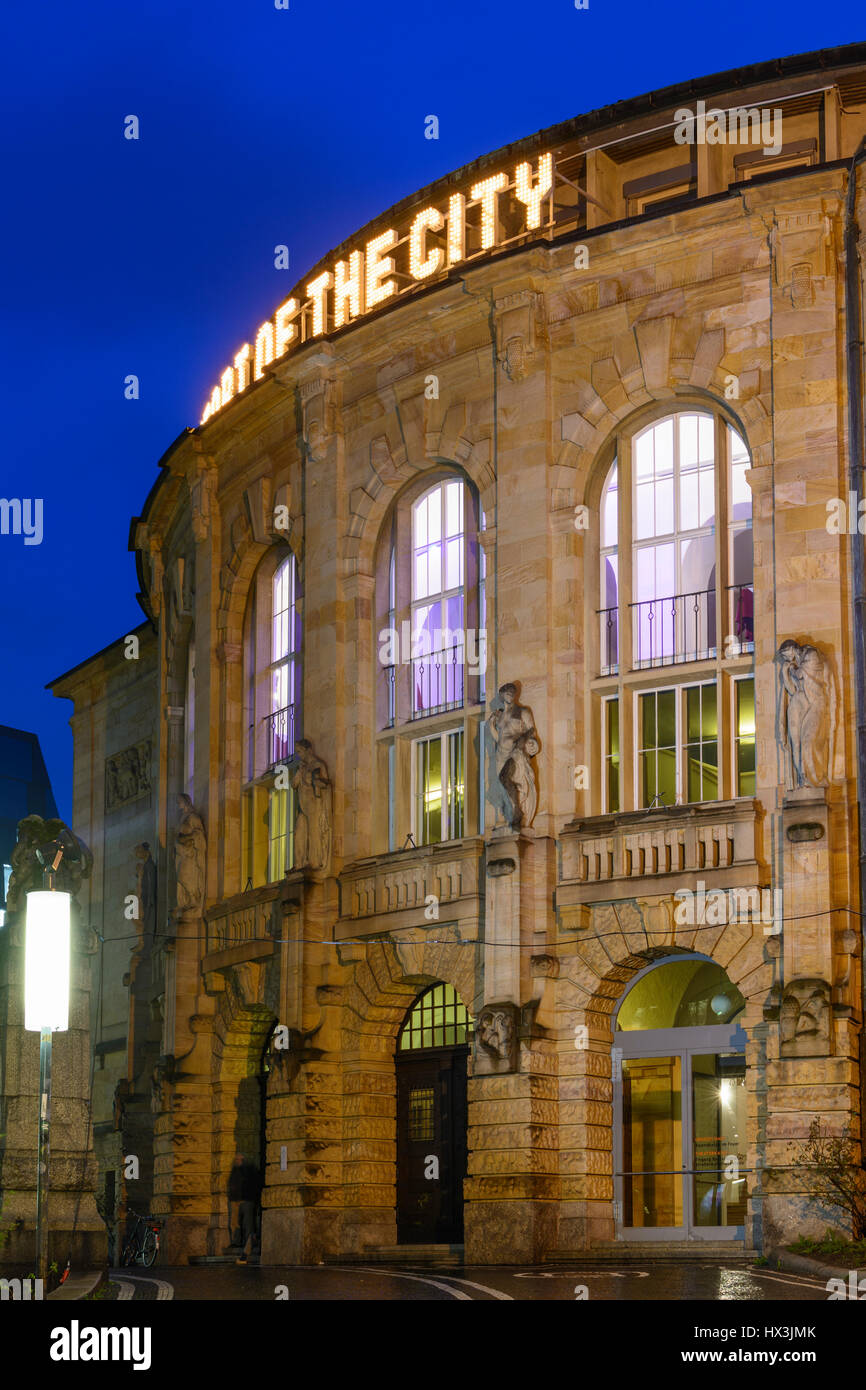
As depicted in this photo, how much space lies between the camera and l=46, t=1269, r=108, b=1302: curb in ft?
66.6

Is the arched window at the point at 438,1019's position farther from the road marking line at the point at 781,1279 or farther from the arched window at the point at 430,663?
the road marking line at the point at 781,1279

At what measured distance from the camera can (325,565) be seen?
37125mm

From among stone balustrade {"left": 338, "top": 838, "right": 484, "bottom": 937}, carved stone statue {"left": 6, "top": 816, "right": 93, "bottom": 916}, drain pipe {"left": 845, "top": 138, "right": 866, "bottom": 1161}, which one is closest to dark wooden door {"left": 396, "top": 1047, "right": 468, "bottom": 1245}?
stone balustrade {"left": 338, "top": 838, "right": 484, "bottom": 937}

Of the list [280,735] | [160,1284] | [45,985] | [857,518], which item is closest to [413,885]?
[280,735]

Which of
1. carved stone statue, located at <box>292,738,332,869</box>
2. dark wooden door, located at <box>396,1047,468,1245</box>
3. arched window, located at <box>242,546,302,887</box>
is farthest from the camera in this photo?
arched window, located at <box>242,546,302,887</box>

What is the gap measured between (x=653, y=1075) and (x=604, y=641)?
7027 mm

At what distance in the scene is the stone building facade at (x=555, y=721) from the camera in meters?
30.1

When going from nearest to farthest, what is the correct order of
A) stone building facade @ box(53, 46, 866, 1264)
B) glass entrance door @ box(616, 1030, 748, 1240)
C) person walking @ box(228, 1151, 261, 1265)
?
stone building facade @ box(53, 46, 866, 1264) → glass entrance door @ box(616, 1030, 748, 1240) → person walking @ box(228, 1151, 261, 1265)

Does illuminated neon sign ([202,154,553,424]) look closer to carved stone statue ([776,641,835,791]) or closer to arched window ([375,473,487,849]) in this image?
arched window ([375,473,487,849])

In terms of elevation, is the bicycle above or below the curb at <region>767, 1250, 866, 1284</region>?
below

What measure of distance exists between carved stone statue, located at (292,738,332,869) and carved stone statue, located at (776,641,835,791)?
9510 mm

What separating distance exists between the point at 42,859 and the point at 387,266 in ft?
59.1
